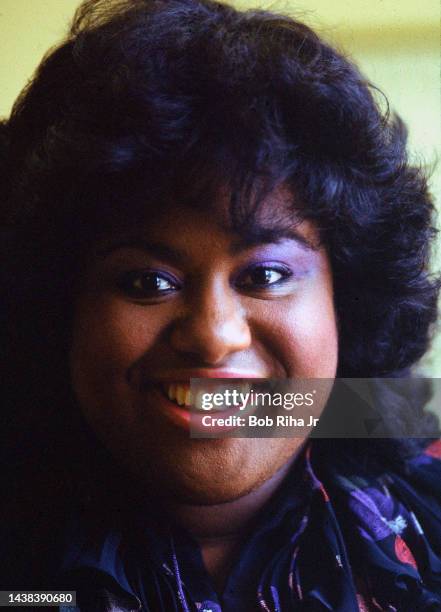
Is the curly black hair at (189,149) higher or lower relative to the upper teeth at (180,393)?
higher

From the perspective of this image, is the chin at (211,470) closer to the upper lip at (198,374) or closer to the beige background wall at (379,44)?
the upper lip at (198,374)

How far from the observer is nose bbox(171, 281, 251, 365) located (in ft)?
1.62

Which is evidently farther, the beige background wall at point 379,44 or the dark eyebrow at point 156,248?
the beige background wall at point 379,44

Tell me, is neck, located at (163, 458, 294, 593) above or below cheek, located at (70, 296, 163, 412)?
below

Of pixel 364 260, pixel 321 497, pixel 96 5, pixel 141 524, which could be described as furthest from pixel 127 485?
pixel 96 5

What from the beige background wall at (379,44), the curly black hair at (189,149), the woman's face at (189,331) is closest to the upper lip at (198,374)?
the woman's face at (189,331)

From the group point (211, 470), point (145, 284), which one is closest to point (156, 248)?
point (145, 284)

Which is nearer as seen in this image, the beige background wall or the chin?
the chin

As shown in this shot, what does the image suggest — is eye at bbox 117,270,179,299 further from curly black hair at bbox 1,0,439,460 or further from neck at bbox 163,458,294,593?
neck at bbox 163,458,294,593

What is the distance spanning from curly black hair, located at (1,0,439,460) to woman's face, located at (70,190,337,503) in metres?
0.02

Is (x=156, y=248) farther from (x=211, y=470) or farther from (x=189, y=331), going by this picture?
(x=211, y=470)

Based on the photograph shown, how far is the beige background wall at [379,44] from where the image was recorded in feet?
2.59

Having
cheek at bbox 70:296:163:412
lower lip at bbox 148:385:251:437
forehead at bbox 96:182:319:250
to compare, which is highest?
forehead at bbox 96:182:319:250

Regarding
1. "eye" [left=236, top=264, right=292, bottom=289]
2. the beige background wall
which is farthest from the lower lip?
the beige background wall
